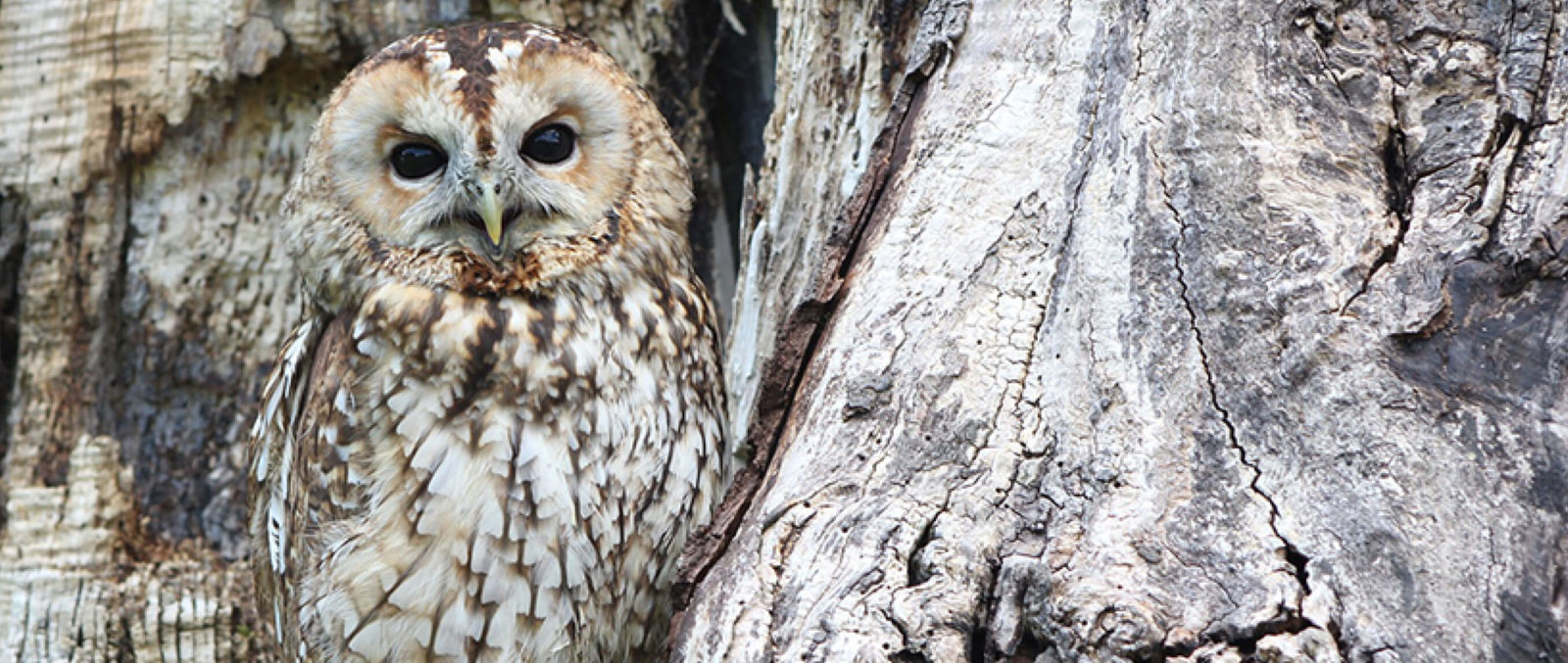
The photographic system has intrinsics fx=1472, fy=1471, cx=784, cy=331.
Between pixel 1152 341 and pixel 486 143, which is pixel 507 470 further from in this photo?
pixel 1152 341

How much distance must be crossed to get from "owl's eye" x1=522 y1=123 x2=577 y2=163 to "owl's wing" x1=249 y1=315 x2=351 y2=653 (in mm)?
393

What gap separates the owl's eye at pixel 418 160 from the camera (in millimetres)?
2066

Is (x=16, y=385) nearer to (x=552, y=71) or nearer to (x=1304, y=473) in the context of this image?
(x=552, y=71)

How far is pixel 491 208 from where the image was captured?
198cm

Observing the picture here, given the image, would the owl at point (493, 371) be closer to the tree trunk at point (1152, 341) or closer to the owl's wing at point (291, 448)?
the owl's wing at point (291, 448)

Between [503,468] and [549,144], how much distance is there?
18.2 inches

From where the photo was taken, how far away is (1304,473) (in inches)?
61.0

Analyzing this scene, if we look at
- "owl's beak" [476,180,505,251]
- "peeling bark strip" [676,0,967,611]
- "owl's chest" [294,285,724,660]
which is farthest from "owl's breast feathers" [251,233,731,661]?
"peeling bark strip" [676,0,967,611]

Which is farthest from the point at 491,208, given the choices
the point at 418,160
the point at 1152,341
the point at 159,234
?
the point at 159,234

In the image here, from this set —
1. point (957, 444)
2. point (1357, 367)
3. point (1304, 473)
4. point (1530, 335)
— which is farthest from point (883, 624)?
point (1530, 335)

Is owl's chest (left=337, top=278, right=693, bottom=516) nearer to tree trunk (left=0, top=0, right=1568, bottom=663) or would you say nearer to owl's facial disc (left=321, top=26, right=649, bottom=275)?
owl's facial disc (left=321, top=26, right=649, bottom=275)

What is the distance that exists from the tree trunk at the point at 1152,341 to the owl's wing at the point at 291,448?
0.65 metres

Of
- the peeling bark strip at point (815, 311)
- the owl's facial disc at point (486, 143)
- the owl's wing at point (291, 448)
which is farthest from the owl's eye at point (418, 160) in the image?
the peeling bark strip at point (815, 311)

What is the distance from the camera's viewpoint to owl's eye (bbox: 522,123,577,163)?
6.80 feet
